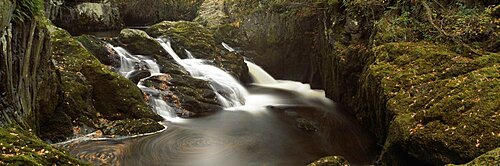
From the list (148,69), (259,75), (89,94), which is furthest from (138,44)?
(89,94)

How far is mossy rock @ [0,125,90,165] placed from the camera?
12.5ft

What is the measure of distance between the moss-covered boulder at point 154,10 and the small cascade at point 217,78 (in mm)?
7532

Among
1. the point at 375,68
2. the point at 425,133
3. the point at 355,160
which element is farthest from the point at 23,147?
the point at 375,68

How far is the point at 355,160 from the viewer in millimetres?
7902

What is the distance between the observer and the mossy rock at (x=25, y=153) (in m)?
3.81

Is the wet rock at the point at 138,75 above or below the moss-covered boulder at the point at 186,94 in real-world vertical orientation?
above

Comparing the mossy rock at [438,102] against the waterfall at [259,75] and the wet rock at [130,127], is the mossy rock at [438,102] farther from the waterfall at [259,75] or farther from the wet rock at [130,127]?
the waterfall at [259,75]

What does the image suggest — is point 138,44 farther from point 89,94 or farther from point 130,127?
point 130,127

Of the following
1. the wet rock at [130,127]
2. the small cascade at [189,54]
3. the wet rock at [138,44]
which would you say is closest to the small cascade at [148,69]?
the wet rock at [138,44]

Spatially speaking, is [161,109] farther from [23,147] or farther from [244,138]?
[23,147]

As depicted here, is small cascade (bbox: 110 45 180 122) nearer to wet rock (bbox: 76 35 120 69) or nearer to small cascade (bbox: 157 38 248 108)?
wet rock (bbox: 76 35 120 69)

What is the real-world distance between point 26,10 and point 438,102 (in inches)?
263

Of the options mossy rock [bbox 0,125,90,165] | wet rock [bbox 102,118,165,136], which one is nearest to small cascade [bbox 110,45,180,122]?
wet rock [bbox 102,118,165,136]

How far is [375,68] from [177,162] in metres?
4.63
